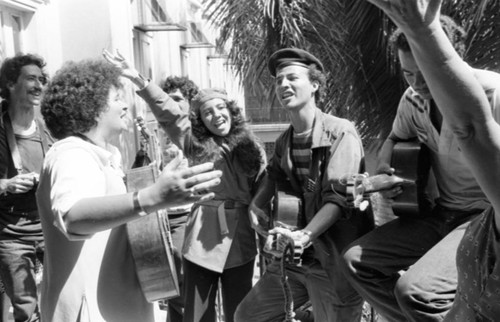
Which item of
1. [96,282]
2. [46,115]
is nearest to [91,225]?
[96,282]

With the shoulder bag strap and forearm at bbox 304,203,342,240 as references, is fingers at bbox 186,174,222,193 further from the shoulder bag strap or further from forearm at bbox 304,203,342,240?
the shoulder bag strap

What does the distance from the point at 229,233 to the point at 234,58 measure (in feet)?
6.71

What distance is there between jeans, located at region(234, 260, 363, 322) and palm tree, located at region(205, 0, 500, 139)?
1747 mm

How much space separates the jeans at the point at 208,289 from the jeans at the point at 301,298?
393 millimetres

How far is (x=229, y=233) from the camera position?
413 centimetres

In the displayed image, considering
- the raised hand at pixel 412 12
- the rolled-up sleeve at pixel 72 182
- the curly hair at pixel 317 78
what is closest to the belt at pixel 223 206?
the curly hair at pixel 317 78

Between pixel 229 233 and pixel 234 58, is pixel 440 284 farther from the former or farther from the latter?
pixel 234 58

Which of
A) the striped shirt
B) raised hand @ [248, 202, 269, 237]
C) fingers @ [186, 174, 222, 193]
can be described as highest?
fingers @ [186, 174, 222, 193]

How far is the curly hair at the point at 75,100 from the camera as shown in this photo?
269cm

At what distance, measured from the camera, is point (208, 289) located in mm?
4188

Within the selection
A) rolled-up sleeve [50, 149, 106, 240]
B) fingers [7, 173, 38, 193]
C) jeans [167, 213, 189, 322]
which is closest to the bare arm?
rolled-up sleeve [50, 149, 106, 240]

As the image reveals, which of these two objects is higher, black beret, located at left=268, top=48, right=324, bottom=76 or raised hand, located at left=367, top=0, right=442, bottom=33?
raised hand, located at left=367, top=0, right=442, bottom=33

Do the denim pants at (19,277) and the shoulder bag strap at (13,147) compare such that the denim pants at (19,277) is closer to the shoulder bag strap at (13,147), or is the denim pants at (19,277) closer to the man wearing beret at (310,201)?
the shoulder bag strap at (13,147)

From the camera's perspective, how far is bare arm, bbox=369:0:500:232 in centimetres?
150
